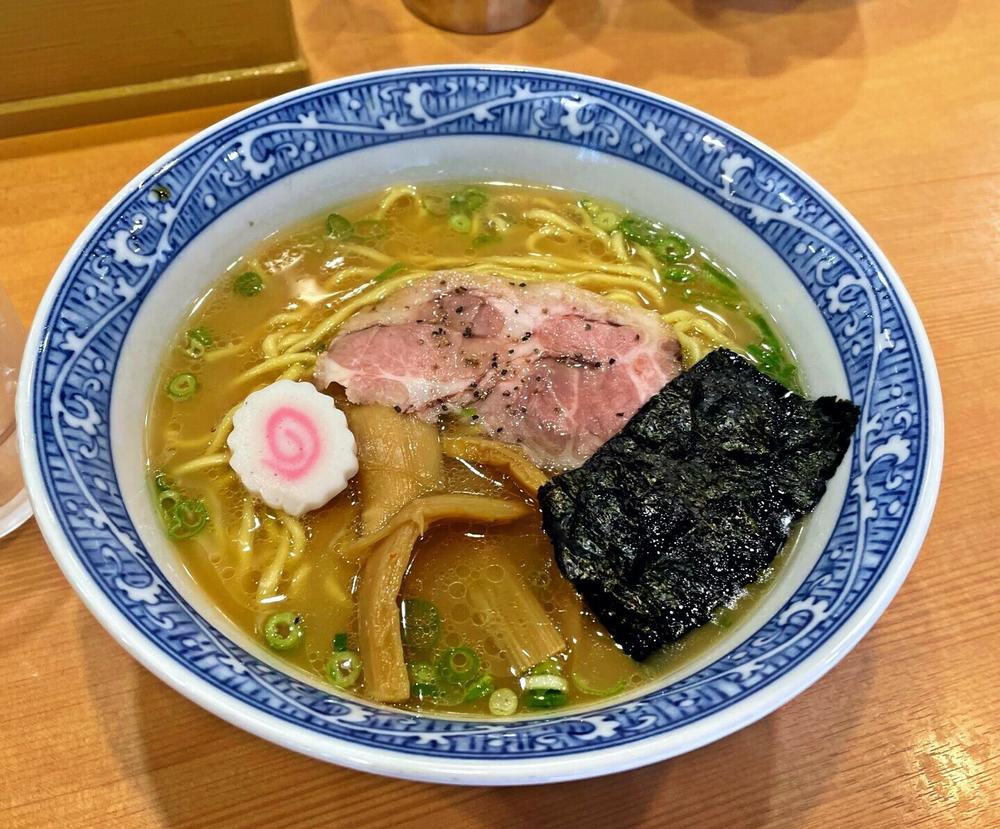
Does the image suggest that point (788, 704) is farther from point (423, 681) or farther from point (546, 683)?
point (423, 681)

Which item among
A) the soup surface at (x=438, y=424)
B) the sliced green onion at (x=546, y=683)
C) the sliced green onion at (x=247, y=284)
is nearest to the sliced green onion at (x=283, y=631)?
the soup surface at (x=438, y=424)

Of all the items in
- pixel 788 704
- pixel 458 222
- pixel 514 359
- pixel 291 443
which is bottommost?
pixel 788 704

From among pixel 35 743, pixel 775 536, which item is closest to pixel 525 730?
pixel 775 536

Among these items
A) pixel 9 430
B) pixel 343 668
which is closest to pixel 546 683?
pixel 343 668

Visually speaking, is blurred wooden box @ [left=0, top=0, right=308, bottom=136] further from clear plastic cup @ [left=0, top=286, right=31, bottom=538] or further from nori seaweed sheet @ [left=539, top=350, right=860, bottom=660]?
nori seaweed sheet @ [left=539, top=350, right=860, bottom=660]

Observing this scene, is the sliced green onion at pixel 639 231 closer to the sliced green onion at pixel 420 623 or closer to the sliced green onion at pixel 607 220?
the sliced green onion at pixel 607 220

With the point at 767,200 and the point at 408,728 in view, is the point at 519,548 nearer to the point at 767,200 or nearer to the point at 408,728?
the point at 408,728
